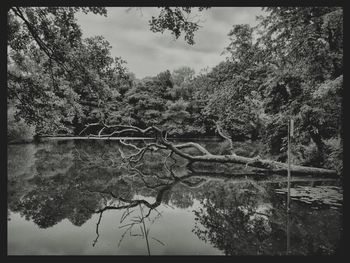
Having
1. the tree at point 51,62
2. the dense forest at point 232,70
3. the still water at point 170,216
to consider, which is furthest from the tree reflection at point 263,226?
the tree at point 51,62

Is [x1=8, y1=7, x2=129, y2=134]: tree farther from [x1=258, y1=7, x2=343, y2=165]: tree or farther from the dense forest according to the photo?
[x1=258, y1=7, x2=343, y2=165]: tree

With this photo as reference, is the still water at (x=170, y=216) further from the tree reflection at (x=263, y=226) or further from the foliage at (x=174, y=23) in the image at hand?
the foliage at (x=174, y=23)

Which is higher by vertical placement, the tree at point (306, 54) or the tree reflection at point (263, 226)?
the tree at point (306, 54)

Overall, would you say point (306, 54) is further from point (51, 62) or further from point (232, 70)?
point (51, 62)

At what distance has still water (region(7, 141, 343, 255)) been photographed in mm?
4012

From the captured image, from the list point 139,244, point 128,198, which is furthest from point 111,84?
point 139,244

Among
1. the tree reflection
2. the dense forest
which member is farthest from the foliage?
the tree reflection

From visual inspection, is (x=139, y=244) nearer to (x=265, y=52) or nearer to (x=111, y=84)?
(x=111, y=84)

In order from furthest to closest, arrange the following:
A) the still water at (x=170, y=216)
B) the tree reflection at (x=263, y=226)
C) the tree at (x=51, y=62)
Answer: the tree at (x=51, y=62), the still water at (x=170, y=216), the tree reflection at (x=263, y=226)

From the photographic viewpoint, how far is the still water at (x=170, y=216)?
4.01m

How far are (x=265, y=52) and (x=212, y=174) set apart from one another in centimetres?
513

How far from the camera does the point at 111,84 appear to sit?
809cm

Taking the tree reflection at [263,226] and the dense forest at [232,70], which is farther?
the dense forest at [232,70]

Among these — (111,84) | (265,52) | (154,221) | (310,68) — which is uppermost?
(265,52)
